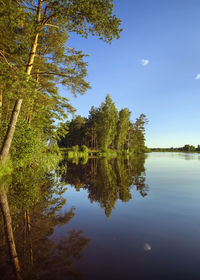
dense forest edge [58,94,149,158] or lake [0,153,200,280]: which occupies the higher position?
dense forest edge [58,94,149,158]

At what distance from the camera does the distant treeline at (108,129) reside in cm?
5234

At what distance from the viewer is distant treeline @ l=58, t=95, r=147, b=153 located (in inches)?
2061

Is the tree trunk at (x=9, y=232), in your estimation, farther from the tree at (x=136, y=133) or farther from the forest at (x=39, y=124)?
the tree at (x=136, y=133)

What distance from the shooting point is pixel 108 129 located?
51781mm

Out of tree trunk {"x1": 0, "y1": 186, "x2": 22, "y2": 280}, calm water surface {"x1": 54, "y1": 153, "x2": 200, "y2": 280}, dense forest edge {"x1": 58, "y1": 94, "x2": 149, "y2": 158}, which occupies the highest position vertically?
dense forest edge {"x1": 58, "y1": 94, "x2": 149, "y2": 158}

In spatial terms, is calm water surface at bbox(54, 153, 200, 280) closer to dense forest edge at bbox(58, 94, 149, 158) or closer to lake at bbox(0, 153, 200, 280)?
lake at bbox(0, 153, 200, 280)

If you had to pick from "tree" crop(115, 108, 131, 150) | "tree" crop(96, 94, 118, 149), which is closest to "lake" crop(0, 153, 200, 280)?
"tree" crop(96, 94, 118, 149)

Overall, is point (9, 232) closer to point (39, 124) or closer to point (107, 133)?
point (39, 124)

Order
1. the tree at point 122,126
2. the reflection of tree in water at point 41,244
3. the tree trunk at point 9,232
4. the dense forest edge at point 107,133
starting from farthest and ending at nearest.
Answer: the tree at point 122,126 → the dense forest edge at point 107,133 → the tree trunk at point 9,232 → the reflection of tree in water at point 41,244

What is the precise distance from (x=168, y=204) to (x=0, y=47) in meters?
13.3

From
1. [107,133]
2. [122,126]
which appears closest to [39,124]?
[107,133]

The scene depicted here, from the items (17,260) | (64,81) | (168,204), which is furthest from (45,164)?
(17,260)

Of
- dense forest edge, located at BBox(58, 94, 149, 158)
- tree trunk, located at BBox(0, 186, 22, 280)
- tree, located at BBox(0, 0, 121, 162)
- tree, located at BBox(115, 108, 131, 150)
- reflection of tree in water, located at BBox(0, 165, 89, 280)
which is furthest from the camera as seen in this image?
tree, located at BBox(115, 108, 131, 150)

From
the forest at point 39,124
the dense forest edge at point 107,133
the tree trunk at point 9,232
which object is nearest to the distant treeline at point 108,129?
the dense forest edge at point 107,133
